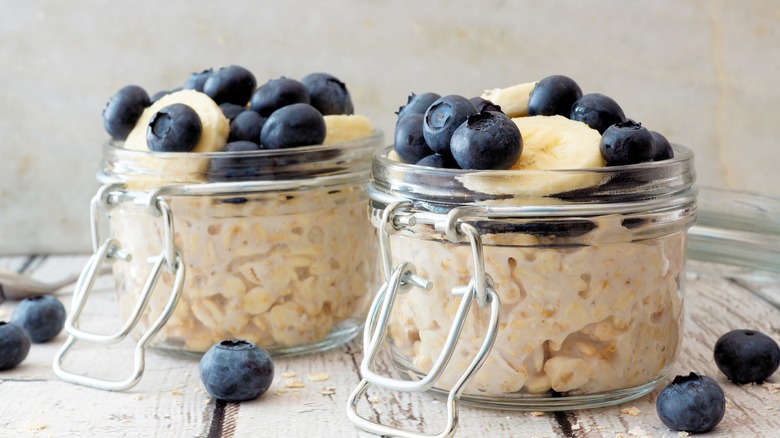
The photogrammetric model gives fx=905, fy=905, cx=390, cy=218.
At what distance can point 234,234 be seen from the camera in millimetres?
1088

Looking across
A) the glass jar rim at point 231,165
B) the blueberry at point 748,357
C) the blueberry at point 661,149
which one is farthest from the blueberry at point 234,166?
the blueberry at point 748,357

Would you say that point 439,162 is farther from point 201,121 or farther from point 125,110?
point 125,110

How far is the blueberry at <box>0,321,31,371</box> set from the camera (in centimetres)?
109

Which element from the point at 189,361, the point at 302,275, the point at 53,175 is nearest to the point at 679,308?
the point at 302,275

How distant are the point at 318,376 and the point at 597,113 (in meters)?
0.44

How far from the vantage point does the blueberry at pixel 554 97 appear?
3.16ft

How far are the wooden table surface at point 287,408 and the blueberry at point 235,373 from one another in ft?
0.05

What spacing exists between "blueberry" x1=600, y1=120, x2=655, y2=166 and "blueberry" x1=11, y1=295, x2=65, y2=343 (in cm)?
80

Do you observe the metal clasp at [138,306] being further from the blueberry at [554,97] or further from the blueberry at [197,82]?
the blueberry at [554,97]

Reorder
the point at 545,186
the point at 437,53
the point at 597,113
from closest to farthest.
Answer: the point at 545,186, the point at 597,113, the point at 437,53

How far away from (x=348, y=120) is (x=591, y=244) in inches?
17.3

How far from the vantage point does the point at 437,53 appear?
177 centimetres

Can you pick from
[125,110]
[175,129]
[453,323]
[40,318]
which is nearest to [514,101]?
[453,323]

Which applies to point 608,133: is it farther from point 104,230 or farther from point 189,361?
point 104,230
